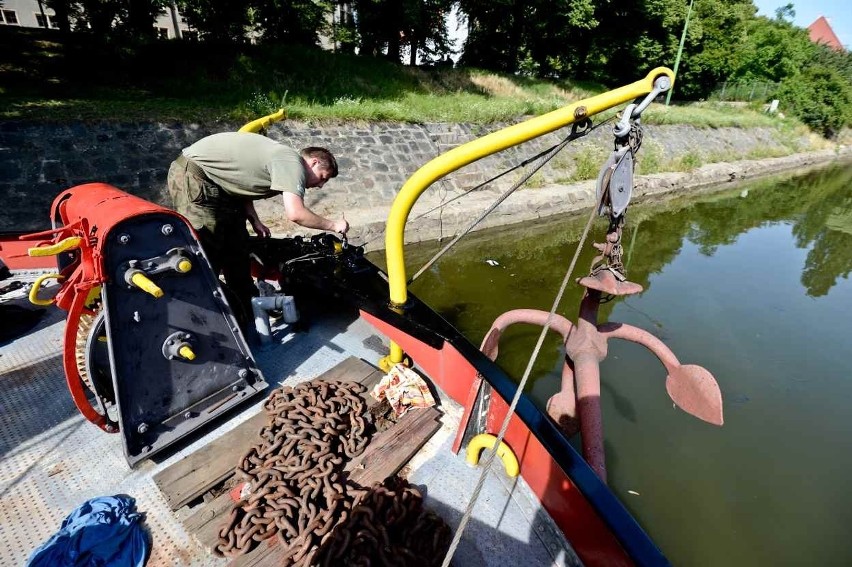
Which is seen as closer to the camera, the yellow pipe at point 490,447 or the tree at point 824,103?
the yellow pipe at point 490,447

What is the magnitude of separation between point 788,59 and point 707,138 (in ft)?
92.9

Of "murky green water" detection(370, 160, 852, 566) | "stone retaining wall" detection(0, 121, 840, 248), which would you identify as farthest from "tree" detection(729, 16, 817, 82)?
"murky green water" detection(370, 160, 852, 566)

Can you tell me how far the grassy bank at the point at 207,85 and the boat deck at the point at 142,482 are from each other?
662 centimetres

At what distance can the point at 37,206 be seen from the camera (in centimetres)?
610

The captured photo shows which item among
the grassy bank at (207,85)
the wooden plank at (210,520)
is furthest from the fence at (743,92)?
the wooden plank at (210,520)

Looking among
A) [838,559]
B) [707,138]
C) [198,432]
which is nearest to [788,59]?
[707,138]

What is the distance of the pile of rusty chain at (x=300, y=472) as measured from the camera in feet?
6.11

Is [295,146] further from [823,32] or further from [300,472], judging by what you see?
[823,32]

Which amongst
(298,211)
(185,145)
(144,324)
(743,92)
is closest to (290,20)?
(185,145)

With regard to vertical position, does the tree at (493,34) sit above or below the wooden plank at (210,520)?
above

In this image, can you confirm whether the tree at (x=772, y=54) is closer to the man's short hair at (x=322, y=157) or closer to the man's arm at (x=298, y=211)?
the man's short hair at (x=322, y=157)

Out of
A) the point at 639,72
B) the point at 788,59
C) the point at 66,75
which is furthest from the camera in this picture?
the point at 788,59

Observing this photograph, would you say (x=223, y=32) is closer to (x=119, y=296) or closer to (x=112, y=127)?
(x=112, y=127)

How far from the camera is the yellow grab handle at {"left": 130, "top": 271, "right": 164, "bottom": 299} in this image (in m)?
1.92
